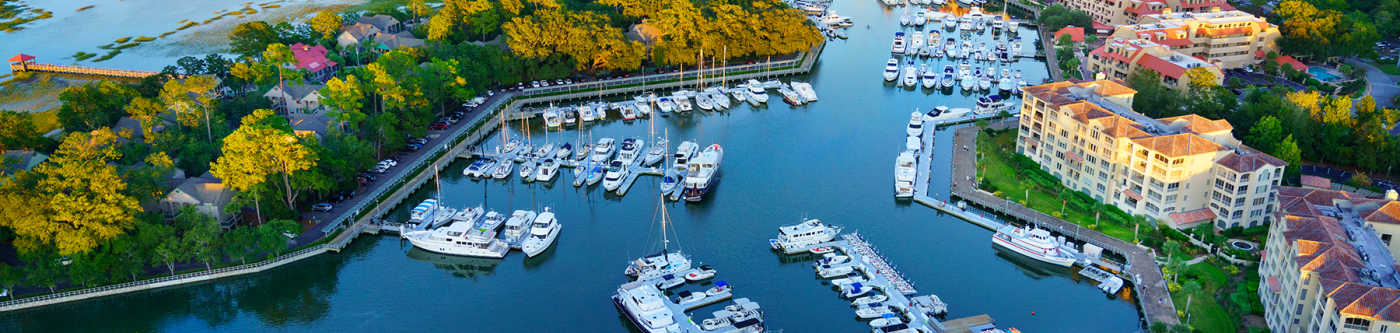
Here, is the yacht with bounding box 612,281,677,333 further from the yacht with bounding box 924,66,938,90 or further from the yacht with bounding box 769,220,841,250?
the yacht with bounding box 924,66,938,90

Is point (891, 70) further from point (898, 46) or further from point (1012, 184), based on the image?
point (1012, 184)

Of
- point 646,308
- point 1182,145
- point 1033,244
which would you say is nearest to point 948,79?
point 1182,145

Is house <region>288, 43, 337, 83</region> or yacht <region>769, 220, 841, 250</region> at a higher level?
house <region>288, 43, 337, 83</region>

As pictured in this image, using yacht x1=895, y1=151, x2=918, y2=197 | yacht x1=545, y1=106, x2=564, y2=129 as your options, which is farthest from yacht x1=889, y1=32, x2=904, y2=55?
yacht x1=545, y1=106, x2=564, y2=129

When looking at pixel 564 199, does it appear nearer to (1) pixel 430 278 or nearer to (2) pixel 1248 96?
(1) pixel 430 278

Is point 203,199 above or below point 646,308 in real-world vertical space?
above

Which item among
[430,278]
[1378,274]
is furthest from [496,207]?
[1378,274]
